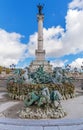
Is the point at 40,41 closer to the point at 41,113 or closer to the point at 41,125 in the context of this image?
the point at 41,113

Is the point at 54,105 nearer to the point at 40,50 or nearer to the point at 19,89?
the point at 19,89

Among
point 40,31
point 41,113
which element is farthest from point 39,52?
point 41,113

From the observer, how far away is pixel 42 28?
47.9m

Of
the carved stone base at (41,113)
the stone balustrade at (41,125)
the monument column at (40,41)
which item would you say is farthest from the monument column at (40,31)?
the stone balustrade at (41,125)

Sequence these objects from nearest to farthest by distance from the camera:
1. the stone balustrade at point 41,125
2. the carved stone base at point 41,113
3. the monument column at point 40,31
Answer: the stone balustrade at point 41,125
the carved stone base at point 41,113
the monument column at point 40,31

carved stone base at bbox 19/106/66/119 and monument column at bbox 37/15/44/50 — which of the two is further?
monument column at bbox 37/15/44/50

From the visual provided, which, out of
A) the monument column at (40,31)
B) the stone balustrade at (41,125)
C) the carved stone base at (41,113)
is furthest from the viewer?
the monument column at (40,31)

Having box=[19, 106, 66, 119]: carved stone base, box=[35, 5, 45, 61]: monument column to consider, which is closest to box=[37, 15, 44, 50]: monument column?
box=[35, 5, 45, 61]: monument column

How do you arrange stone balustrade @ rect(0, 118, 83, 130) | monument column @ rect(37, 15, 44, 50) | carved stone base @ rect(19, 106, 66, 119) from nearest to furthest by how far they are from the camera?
stone balustrade @ rect(0, 118, 83, 130) → carved stone base @ rect(19, 106, 66, 119) → monument column @ rect(37, 15, 44, 50)

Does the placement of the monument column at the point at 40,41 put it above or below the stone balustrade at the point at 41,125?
above

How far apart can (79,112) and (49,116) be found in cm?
178

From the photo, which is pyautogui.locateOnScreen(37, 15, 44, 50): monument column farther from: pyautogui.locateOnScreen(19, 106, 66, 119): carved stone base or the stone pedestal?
pyautogui.locateOnScreen(19, 106, 66, 119): carved stone base

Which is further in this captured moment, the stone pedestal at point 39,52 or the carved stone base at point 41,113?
the stone pedestal at point 39,52

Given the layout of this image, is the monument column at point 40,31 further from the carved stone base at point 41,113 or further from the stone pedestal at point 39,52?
the carved stone base at point 41,113
